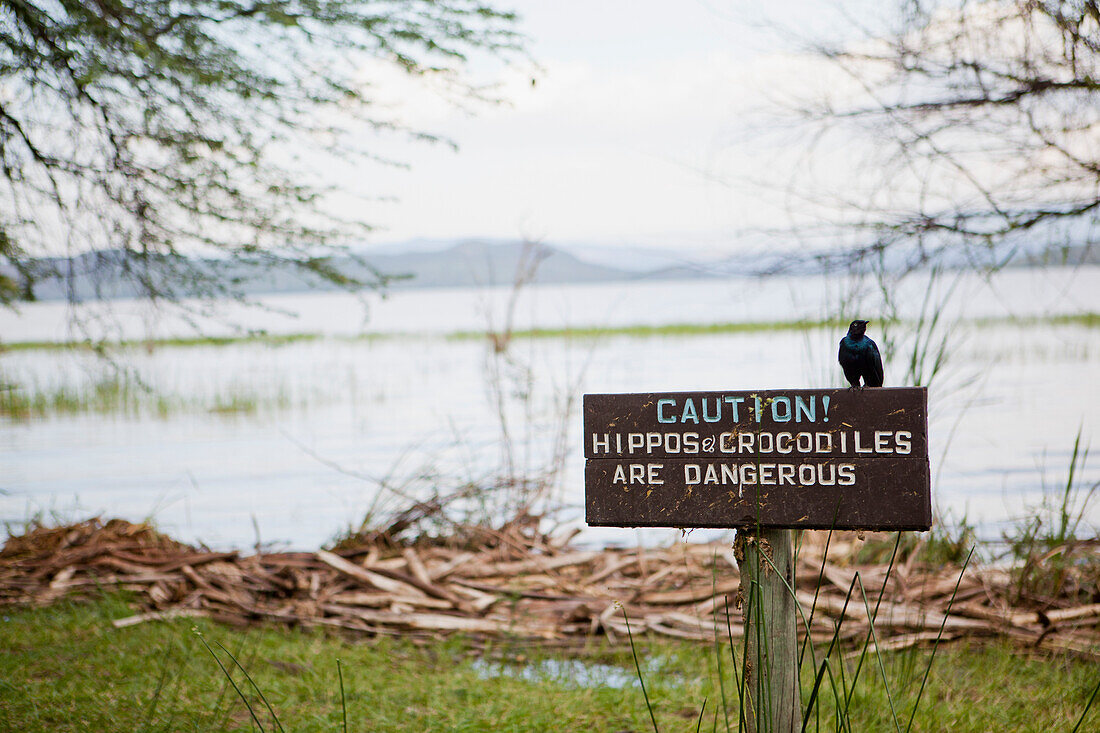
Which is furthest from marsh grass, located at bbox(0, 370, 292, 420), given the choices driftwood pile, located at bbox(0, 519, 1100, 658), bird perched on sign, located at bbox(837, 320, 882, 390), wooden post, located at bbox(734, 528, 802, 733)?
bird perched on sign, located at bbox(837, 320, 882, 390)

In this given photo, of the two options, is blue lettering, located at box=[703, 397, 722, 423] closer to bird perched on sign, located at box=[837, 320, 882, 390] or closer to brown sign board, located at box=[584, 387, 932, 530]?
brown sign board, located at box=[584, 387, 932, 530]

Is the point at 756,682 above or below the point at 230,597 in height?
above

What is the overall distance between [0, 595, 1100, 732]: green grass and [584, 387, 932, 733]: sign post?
2.80ft

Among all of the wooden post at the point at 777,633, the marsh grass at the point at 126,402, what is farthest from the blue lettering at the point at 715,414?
the marsh grass at the point at 126,402

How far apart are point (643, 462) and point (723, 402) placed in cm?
28

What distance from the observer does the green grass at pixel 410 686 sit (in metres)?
3.64

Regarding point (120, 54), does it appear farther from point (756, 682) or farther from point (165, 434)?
point (165, 434)

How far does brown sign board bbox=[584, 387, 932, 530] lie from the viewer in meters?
2.45

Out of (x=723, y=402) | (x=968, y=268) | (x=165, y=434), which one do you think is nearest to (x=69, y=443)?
(x=165, y=434)

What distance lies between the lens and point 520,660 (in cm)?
462

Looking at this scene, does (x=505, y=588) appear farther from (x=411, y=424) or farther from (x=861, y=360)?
(x=411, y=424)

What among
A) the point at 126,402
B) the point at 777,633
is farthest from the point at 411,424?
the point at 777,633

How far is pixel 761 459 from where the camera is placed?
2525 mm

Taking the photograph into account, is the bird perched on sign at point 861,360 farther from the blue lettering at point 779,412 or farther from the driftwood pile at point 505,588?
the driftwood pile at point 505,588
